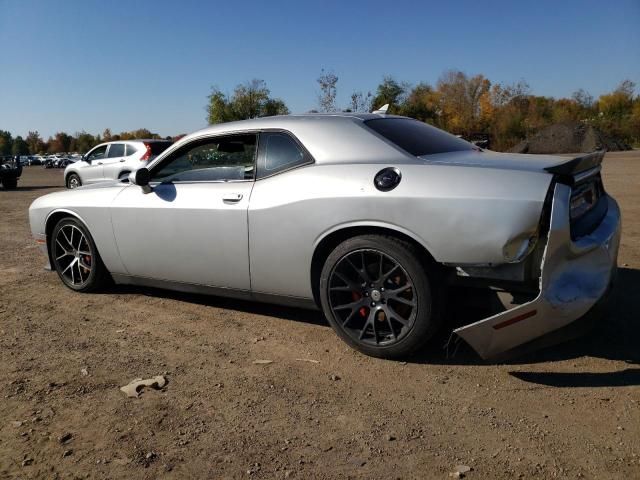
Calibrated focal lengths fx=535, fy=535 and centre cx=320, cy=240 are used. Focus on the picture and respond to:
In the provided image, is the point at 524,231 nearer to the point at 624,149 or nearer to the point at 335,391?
the point at 335,391

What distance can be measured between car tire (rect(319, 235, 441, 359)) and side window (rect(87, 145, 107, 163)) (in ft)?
48.5

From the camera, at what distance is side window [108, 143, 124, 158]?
51.1ft

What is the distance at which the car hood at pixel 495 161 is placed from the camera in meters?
2.94

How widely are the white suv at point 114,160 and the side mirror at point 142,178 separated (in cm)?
1057

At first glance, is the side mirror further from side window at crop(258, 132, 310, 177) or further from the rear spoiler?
the rear spoiler

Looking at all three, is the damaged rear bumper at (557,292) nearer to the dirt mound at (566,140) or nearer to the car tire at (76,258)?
the car tire at (76,258)

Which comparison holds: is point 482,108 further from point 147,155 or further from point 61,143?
point 61,143

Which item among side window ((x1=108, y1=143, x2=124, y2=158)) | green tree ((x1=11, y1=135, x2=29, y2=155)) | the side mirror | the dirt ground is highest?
green tree ((x1=11, y1=135, x2=29, y2=155))

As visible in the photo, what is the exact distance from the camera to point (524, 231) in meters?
2.70

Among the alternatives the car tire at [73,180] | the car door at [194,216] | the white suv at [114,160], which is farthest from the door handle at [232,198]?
the car tire at [73,180]

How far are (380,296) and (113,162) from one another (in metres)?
14.3

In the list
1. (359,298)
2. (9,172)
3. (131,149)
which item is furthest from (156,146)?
(359,298)

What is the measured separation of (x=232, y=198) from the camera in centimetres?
372

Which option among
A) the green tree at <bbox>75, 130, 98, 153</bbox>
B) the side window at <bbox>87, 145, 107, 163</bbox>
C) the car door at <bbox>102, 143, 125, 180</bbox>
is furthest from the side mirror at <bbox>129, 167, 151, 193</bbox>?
the green tree at <bbox>75, 130, 98, 153</bbox>
